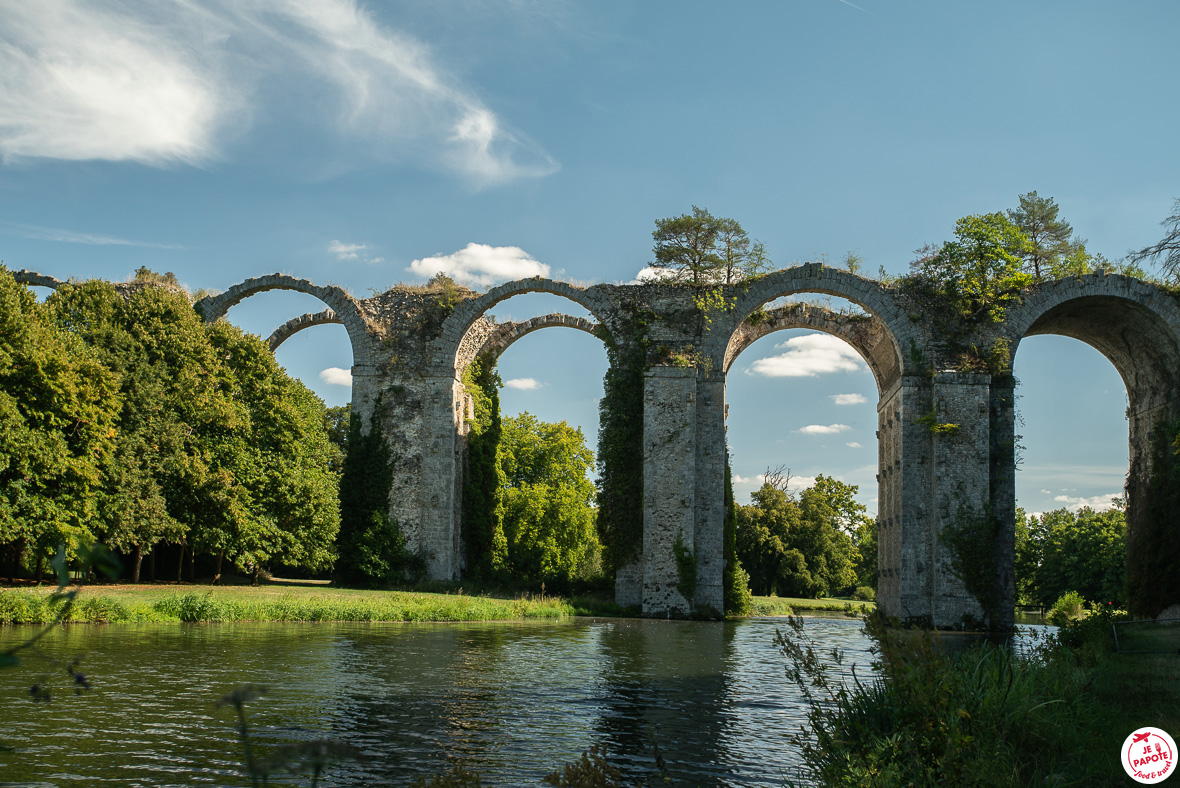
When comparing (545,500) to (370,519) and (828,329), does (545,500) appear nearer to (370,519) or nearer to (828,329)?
(370,519)

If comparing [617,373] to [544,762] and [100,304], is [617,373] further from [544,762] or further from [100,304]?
[544,762]

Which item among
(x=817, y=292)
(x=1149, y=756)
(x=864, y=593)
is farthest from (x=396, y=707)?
(x=864, y=593)

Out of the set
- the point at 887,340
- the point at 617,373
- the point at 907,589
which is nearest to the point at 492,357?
the point at 617,373

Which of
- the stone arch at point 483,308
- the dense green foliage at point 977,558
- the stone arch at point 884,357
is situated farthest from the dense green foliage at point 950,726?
the stone arch at point 483,308

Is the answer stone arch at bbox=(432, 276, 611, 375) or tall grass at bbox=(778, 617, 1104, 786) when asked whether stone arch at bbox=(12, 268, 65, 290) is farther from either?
tall grass at bbox=(778, 617, 1104, 786)

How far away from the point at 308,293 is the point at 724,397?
1317 cm

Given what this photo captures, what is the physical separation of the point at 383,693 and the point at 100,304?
670 inches

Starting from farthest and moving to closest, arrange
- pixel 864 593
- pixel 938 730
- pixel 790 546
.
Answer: pixel 864 593
pixel 790 546
pixel 938 730

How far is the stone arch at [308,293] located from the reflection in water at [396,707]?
1239cm

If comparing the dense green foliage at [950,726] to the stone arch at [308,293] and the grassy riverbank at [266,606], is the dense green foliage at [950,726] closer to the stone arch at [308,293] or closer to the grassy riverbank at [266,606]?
the grassy riverbank at [266,606]

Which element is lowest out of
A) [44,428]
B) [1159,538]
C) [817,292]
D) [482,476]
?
[1159,538]

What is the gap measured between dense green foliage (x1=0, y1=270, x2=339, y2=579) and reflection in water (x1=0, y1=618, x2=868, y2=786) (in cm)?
486

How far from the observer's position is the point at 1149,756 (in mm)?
5727

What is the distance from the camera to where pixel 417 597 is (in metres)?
21.2
